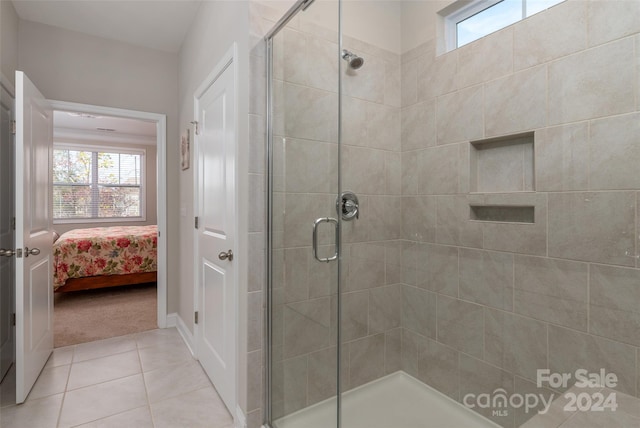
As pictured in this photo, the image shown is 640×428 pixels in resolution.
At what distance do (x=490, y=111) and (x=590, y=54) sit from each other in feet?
1.50

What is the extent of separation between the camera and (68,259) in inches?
158

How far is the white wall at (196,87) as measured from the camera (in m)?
1.70

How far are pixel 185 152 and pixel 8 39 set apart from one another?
1.39 m

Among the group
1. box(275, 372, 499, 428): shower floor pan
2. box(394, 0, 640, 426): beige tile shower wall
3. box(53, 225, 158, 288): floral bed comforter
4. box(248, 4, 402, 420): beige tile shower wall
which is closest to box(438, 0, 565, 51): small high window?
box(394, 0, 640, 426): beige tile shower wall

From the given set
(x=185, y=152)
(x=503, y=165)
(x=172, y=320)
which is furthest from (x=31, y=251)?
(x=503, y=165)

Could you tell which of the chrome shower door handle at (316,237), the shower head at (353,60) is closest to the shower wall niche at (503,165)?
the shower head at (353,60)

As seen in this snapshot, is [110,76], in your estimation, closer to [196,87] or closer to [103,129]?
[196,87]

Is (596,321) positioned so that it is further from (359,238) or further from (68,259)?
(68,259)

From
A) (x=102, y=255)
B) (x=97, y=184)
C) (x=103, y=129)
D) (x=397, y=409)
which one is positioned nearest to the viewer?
(x=397, y=409)

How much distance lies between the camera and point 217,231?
213 cm

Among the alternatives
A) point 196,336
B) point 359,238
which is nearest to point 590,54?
point 359,238

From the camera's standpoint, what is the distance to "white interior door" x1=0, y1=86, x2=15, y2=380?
222 centimetres

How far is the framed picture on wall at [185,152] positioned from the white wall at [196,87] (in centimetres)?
8

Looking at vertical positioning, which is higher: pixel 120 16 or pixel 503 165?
pixel 120 16
